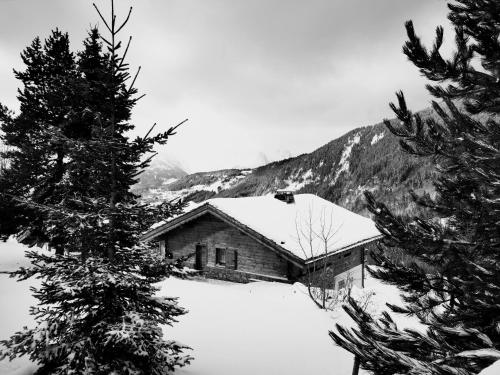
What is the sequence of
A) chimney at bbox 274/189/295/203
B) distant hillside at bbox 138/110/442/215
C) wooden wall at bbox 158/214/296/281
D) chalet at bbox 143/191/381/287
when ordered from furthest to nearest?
distant hillside at bbox 138/110/442/215 < chimney at bbox 274/189/295/203 < wooden wall at bbox 158/214/296/281 < chalet at bbox 143/191/381/287

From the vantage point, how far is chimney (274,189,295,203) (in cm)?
2203

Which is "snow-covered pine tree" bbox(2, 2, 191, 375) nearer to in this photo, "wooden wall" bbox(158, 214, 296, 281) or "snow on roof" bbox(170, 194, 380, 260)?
"snow on roof" bbox(170, 194, 380, 260)

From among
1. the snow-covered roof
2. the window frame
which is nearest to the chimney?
the snow-covered roof

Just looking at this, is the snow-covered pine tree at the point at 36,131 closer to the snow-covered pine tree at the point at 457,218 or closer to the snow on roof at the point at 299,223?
the snow on roof at the point at 299,223

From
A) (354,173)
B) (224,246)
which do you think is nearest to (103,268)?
(224,246)

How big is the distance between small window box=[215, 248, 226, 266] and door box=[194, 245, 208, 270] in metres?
0.82

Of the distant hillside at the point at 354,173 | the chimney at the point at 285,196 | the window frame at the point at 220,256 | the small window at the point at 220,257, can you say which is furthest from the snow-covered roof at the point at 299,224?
the distant hillside at the point at 354,173

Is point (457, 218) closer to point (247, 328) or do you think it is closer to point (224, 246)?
point (247, 328)

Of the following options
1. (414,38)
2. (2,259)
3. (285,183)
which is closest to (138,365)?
(414,38)

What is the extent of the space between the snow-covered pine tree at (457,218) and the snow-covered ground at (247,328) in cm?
467

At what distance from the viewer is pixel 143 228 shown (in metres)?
5.72

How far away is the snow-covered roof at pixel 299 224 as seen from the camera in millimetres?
15047

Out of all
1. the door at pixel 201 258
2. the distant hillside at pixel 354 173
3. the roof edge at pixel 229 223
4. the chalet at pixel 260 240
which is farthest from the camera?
the distant hillside at pixel 354 173

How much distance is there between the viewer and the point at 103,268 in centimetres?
498
